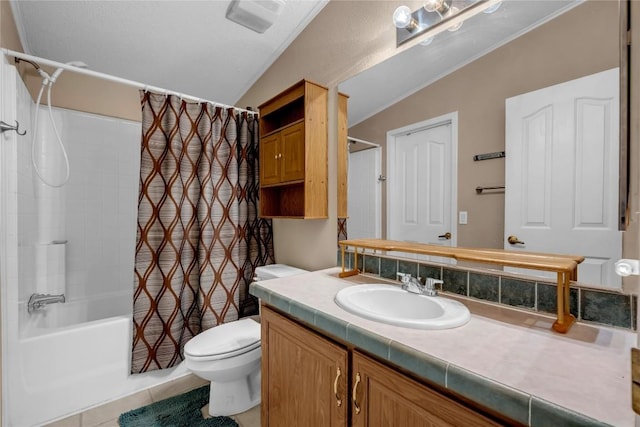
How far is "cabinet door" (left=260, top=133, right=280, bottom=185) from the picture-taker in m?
1.92

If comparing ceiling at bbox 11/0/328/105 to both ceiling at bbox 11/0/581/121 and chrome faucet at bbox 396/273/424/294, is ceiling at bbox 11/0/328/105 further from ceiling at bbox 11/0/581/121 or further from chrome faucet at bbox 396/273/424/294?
chrome faucet at bbox 396/273/424/294

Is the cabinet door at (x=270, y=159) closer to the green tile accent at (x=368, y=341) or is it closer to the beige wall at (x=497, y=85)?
the beige wall at (x=497, y=85)

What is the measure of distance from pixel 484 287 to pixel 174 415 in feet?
5.84

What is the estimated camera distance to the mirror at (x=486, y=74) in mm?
880

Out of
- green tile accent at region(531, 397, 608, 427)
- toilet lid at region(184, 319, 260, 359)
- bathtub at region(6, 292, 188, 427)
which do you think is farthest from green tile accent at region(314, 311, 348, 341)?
bathtub at region(6, 292, 188, 427)

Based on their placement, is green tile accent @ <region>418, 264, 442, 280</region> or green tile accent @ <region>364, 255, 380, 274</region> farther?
green tile accent @ <region>364, 255, 380, 274</region>

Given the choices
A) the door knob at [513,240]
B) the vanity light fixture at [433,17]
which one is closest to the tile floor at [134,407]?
the door knob at [513,240]

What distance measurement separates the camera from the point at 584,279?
889 mm

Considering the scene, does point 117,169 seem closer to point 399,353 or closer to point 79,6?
point 79,6

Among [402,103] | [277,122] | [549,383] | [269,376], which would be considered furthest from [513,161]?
[277,122]

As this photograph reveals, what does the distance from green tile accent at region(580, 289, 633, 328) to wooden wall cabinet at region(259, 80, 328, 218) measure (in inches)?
49.0

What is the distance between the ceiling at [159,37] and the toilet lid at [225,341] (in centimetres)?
203

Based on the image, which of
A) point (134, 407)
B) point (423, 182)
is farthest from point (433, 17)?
point (134, 407)

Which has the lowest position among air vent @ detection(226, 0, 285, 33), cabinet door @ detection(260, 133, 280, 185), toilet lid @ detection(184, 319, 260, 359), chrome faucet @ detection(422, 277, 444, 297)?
toilet lid @ detection(184, 319, 260, 359)
